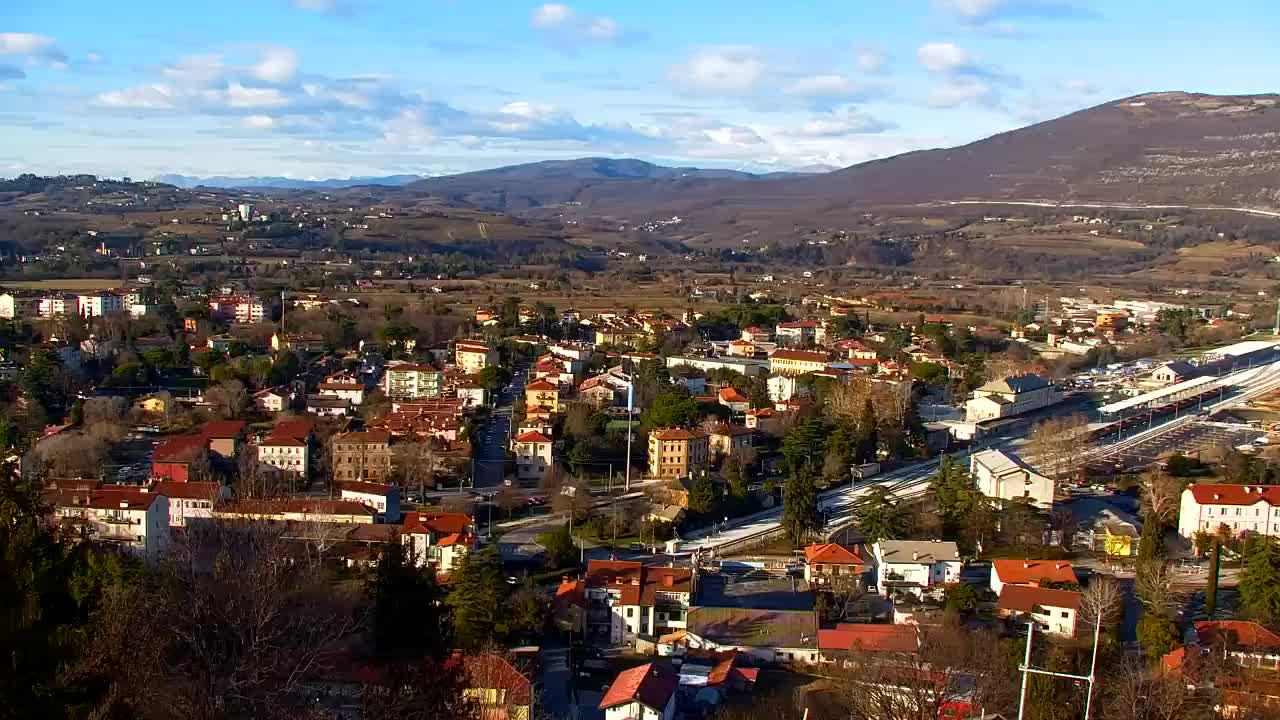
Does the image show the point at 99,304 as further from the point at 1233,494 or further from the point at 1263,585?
the point at 1263,585

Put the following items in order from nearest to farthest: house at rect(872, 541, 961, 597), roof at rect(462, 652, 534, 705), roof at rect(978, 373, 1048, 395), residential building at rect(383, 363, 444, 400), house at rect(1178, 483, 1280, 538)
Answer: roof at rect(462, 652, 534, 705) < house at rect(872, 541, 961, 597) < house at rect(1178, 483, 1280, 538) < residential building at rect(383, 363, 444, 400) < roof at rect(978, 373, 1048, 395)

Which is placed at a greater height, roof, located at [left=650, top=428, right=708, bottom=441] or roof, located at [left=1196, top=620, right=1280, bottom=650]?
roof, located at [left=650, top=428, right=708, bottom=441]

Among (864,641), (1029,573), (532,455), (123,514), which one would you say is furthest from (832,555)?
(123,514)

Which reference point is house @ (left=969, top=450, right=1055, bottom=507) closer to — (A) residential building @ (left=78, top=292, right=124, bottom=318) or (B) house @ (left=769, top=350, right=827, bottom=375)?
(B) house @ (left=769, top=350, right=827, bottom=375)

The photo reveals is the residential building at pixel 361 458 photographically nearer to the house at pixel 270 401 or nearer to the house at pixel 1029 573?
the house at pixel 270 401

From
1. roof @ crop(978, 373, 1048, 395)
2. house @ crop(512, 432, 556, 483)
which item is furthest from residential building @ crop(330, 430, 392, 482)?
roof @ crop(978, 373, 1048, 395)

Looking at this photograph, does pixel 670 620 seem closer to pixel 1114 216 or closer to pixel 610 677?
Result: pixel 610 677

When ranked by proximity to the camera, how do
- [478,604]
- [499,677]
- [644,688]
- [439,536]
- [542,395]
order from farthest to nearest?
1. [542,395]
2. [439,536]
3. [478,604]
4. [644,688]
5. [499,677]
